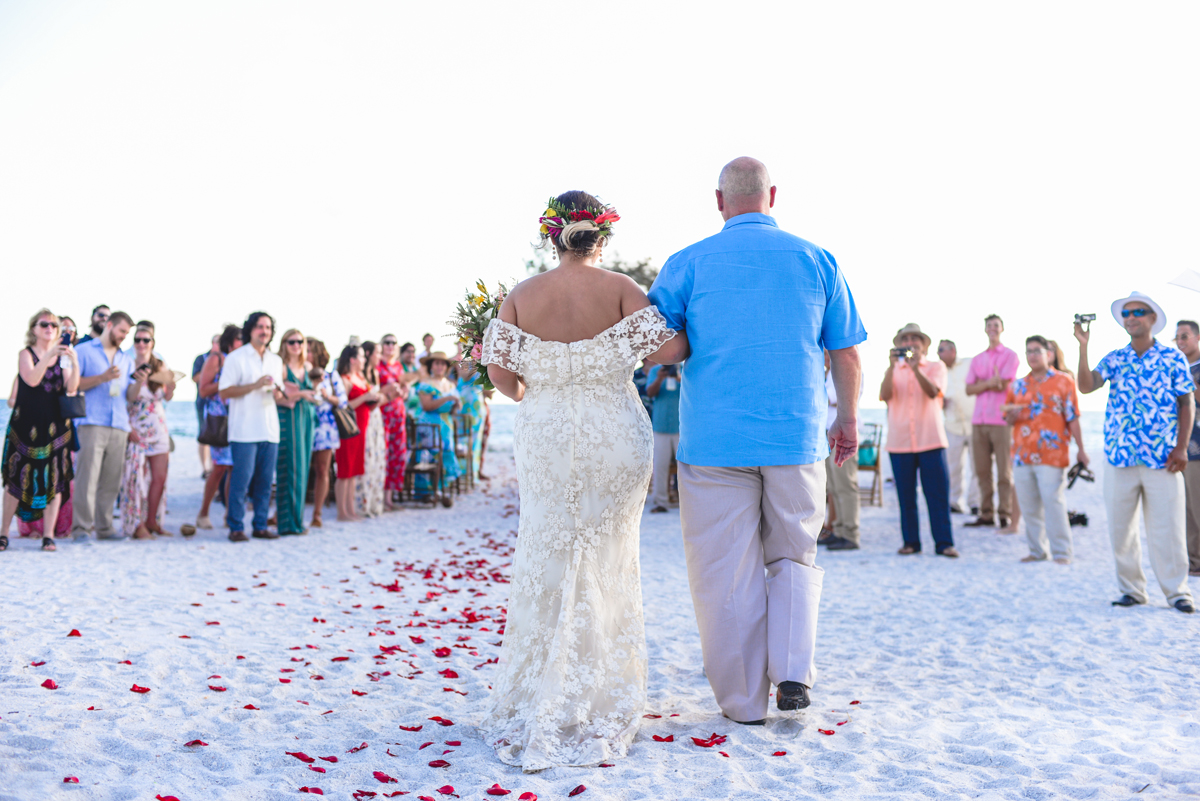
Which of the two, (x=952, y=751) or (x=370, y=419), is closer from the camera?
(x=952, y=751)

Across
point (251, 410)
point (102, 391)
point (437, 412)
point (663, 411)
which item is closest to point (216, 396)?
point (251, 410)

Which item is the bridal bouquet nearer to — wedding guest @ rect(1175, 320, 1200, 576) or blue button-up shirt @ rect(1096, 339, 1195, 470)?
blue button-up shirt @ rect(1096, 339, 1195, 470)

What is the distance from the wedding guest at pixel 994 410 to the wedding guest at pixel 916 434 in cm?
150

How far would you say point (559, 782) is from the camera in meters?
3.07

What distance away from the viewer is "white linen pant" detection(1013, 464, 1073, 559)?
812 centimetres

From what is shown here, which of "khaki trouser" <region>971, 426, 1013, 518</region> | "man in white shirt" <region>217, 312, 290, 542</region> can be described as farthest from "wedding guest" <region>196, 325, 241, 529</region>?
"khaki trouser" <region>971, 426, 1013, 518</region>

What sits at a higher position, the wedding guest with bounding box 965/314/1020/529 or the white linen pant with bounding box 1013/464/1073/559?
the wedding guest with bounding box 965/314/1020/529

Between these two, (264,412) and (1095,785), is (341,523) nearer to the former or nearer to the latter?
(264,412)

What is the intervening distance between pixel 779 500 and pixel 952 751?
4.04 feet

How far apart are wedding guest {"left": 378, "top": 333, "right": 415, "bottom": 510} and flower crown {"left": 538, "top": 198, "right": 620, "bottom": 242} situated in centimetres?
802

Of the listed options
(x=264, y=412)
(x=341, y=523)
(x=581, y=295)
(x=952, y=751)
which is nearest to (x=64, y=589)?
(x=264, y=412)

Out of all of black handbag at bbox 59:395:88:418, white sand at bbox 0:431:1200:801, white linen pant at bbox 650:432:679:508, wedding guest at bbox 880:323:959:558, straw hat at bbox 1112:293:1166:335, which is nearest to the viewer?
white sand at bbox 0:431:1200:801

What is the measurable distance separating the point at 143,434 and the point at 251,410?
1.27 metres

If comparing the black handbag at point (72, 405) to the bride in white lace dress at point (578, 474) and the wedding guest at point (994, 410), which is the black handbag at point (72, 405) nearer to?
the bride in white lace dress at point (578, 474)
